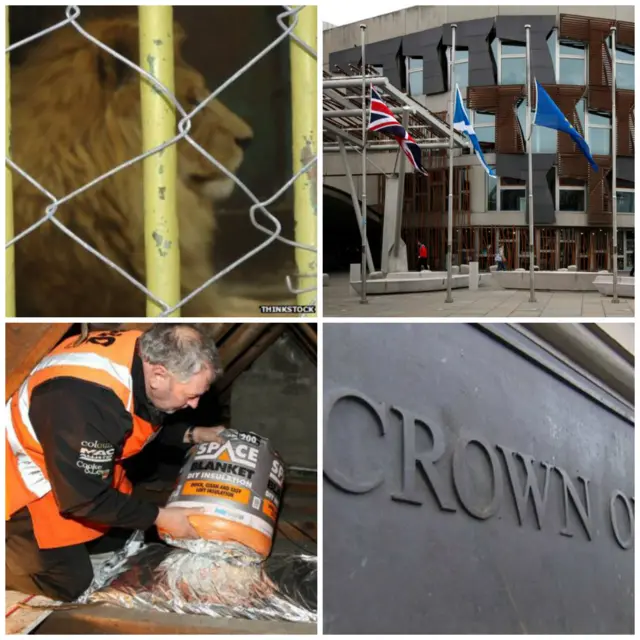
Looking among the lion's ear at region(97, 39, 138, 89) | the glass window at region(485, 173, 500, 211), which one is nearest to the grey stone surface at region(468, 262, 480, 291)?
the glass window at region(485, 173, 500, 211)

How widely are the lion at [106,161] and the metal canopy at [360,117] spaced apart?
0.24 m

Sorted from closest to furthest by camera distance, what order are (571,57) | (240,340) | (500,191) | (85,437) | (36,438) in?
(85,437)
(36,438)
(240,340)
(571,57)
(500,191)

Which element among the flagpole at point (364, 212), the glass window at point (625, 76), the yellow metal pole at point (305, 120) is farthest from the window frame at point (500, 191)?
the yellow metal pole at point (305, 120)

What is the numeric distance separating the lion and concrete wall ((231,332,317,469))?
0.82 ft

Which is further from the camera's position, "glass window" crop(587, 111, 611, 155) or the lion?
"glass window" crop(587, 111, 611, 155)

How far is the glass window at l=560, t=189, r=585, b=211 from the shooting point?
6.79 feet

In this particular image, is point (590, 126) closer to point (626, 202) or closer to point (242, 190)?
point (626, 202)

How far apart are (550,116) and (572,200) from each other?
297mm

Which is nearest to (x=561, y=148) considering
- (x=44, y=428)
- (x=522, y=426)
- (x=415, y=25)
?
(x=415, y=25)

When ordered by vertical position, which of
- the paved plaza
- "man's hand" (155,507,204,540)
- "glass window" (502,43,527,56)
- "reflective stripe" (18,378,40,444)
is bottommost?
"man's hand" (155,507,204,540)

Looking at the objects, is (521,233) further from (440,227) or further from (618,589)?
(618,589)

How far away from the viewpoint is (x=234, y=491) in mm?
1521

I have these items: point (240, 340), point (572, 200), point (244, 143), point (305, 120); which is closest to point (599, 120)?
point (572, 200)

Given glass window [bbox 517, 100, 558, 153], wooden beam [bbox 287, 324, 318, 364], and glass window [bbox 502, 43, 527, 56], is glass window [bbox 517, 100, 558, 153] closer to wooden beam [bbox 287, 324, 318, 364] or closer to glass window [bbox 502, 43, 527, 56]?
glass window [bbox 502, 43, 527, 56]
